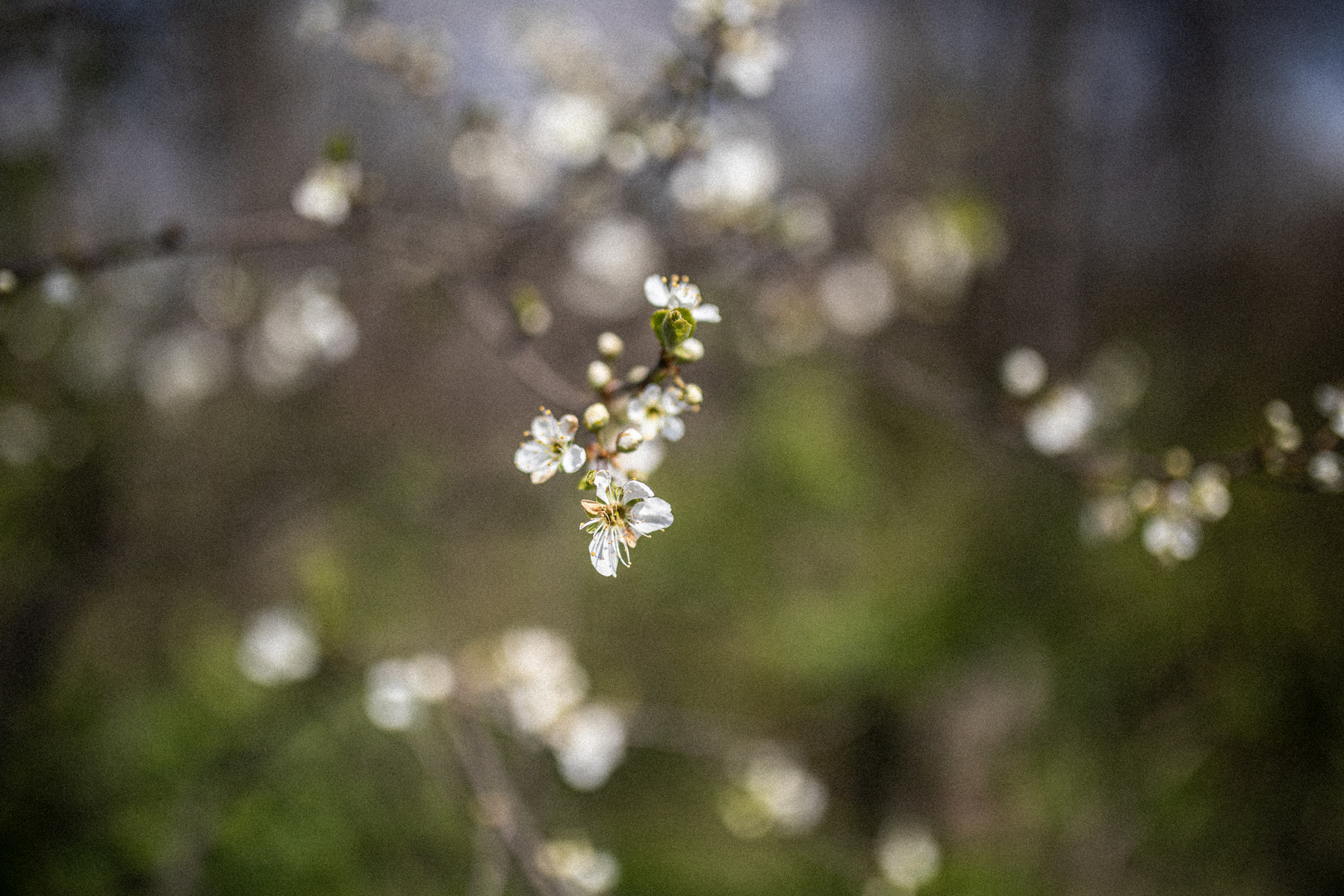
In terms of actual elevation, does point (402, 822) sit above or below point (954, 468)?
below

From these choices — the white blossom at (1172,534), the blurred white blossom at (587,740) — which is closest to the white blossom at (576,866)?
the blurred white blossom at (587,740)

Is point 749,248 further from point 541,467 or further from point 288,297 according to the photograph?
point 288,297

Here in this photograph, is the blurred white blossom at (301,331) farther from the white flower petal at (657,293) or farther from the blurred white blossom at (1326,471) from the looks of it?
the blurred white blossom at (1326,471)

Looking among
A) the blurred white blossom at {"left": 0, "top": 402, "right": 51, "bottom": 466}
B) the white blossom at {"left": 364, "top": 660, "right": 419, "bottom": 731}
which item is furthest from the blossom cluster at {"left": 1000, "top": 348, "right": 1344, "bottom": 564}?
the blurred white blossom at {"left": 0, "top": 402, "right": 51, "bottom": 466}

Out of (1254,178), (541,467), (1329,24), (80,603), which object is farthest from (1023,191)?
(80,603)

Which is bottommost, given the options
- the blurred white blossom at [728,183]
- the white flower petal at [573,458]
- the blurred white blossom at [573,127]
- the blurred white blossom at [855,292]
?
the white flower petal at [573,458]

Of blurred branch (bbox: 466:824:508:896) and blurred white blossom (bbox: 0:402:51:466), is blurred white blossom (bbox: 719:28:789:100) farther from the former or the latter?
blurred white blossom (bbox: 0:402:51:466)

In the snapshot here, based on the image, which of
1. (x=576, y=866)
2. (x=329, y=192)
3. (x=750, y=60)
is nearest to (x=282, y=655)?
(x=576, y=866)

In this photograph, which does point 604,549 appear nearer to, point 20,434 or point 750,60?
point 750,60
